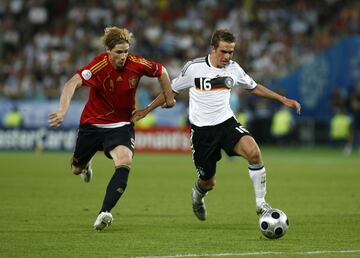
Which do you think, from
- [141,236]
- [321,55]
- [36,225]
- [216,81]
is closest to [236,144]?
[216,81]

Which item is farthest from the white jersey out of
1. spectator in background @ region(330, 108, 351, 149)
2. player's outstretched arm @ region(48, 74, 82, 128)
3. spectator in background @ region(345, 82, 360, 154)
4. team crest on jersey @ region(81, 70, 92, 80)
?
spectator in background @ region(330, 108, 351, 149)

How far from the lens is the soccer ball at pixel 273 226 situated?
10.2 metres

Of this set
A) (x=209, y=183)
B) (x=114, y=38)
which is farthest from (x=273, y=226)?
(x=114, y=38)

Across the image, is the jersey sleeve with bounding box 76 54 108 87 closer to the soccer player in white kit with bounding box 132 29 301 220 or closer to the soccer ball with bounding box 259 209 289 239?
the soccer player in white kit with bounding box 132 29 301 220

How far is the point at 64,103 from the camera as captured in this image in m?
10.7

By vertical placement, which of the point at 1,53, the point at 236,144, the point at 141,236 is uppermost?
the point at 236,144

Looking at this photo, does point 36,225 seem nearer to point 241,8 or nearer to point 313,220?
point 313,220

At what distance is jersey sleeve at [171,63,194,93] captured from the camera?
11852 millimetres

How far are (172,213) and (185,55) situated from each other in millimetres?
22354

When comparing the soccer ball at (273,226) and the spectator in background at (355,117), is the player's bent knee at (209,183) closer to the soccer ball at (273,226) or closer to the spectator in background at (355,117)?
the soccer ball at (273,226)

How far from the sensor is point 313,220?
12.5 meters

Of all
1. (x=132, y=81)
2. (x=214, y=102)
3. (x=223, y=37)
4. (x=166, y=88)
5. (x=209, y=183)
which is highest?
(x=223, y=37)

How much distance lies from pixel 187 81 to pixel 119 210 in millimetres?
2811

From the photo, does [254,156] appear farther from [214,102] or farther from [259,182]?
[214,102]
